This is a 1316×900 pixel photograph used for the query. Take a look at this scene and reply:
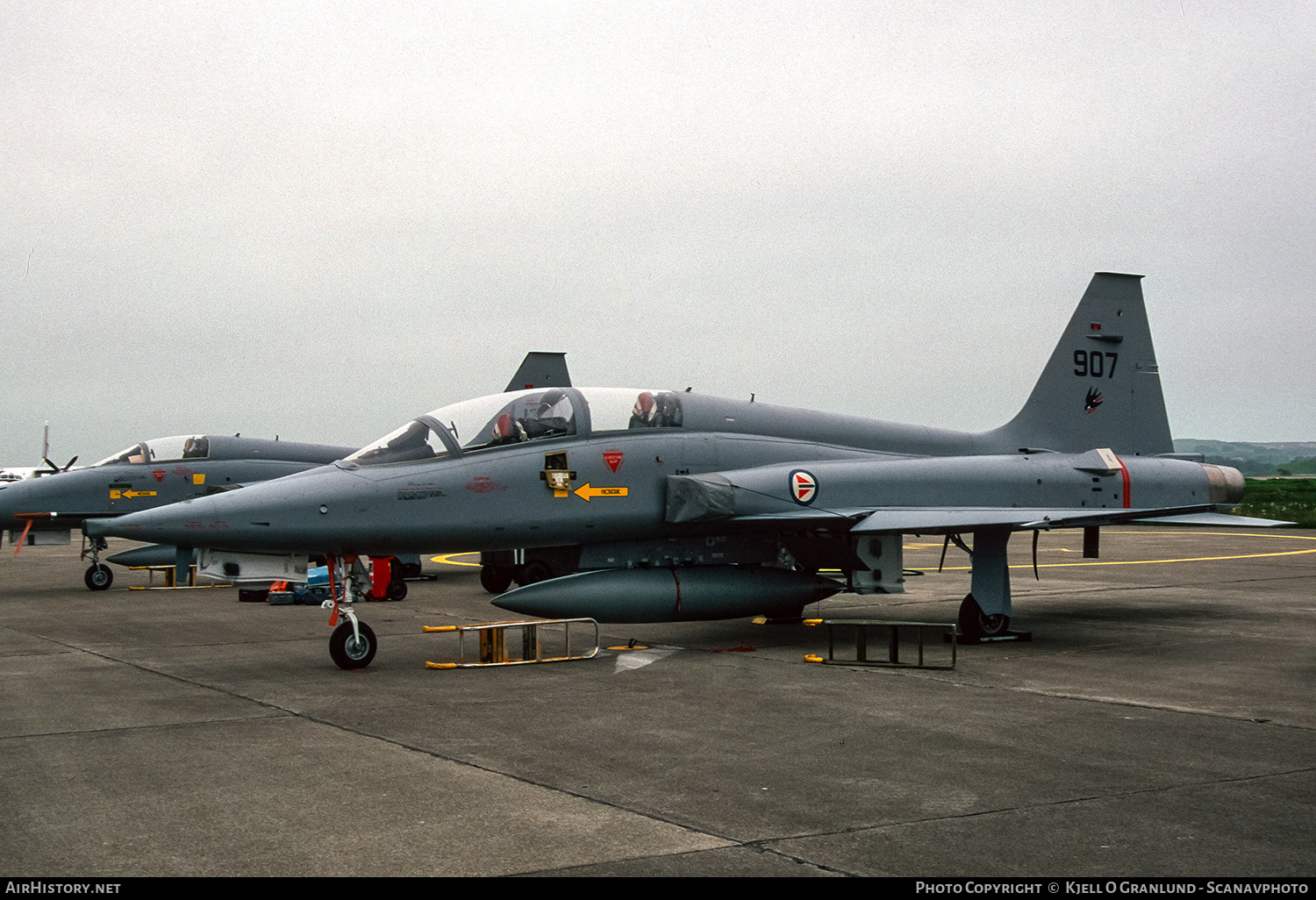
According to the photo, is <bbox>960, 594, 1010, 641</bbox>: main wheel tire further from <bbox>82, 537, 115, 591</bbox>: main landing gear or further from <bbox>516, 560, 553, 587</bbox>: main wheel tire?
<bbox>82, 537, 115, 591</bbox>: main landing gear

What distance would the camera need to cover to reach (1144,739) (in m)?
7.02

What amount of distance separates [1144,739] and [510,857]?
4.42 meters

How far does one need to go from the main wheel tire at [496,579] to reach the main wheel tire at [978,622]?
8.25m

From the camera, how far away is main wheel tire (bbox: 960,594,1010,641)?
39.0ft

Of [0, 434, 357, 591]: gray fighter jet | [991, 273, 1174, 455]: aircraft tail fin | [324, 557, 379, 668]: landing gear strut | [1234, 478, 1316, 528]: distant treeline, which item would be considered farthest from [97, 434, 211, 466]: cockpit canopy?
[1234, 478, 1316, 528]: distant treeline

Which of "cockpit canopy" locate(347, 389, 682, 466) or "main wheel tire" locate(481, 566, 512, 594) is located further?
"main wheel tire" locate(481, 566, 512, 594)

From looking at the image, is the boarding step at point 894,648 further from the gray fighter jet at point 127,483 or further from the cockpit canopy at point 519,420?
the gray fighter jet at point 127,483

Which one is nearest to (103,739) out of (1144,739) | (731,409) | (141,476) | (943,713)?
(943,713)

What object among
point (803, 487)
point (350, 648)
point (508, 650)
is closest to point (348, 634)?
point (350, 648)

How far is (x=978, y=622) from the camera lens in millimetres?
11914

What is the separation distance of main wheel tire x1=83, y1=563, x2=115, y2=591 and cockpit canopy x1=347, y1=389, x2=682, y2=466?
11.6 meters

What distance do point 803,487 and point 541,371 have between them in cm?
909

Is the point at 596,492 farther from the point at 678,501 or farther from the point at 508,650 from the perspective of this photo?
the point at 508,650

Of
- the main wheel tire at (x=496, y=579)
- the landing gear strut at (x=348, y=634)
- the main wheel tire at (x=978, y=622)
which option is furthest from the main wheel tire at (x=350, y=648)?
the main wheel tire at (x=496, y=579)
